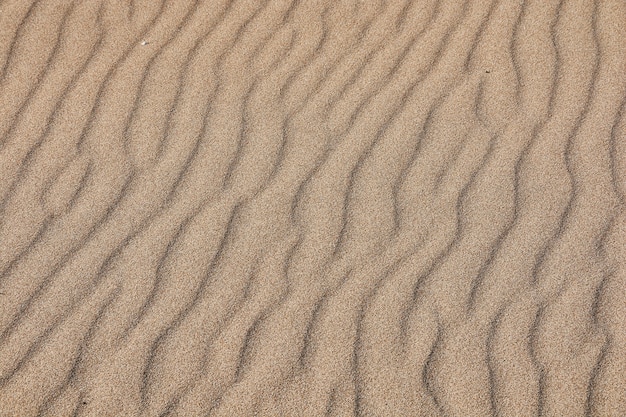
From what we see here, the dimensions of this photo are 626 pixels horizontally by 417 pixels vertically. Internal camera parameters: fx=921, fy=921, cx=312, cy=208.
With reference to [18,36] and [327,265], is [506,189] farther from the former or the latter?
[18,36]

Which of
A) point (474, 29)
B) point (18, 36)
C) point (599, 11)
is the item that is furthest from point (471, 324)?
point (18, 36)

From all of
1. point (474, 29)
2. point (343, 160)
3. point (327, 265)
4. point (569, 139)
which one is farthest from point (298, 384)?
point (474, 29)

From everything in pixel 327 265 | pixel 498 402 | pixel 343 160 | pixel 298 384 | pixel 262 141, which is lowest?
pixel 498 402

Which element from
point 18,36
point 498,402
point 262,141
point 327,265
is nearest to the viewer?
point 498,402

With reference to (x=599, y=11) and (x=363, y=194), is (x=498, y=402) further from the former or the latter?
(x=599, y=11)

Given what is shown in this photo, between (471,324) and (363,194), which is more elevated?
(363,194)

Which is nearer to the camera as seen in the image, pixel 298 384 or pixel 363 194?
pixel 298 384

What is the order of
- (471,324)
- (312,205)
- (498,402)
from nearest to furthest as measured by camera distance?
1. (498,402)
2. (471,324)
3. (312,205)
